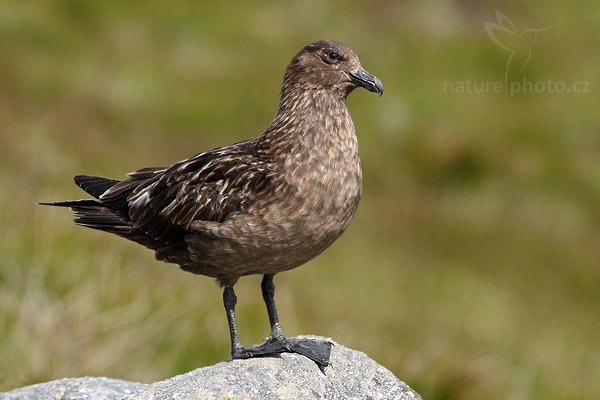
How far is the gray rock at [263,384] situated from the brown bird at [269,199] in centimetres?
12

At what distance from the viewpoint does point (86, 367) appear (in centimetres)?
756

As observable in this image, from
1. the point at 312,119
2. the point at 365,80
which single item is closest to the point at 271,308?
the point at 312,119

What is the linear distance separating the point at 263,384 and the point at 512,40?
15.3 metres

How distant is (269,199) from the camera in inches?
229

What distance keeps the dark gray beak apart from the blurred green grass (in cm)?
261

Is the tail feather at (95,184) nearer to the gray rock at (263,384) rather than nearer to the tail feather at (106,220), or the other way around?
the tail feather at (106,220)

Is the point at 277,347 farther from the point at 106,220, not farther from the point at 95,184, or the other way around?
the point at 95,184

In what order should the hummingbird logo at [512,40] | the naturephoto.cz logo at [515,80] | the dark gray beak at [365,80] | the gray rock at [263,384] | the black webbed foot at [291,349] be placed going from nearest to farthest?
the gray rock at [263,384] < the black webbed foot at [291,349] < the dark gray beak at [365,80] < the naturephoto.cz logo at [515,80] < the hummingbird logo at [512,40]

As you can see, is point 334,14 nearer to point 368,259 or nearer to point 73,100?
point 73,100

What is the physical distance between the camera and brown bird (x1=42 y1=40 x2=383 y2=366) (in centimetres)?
571

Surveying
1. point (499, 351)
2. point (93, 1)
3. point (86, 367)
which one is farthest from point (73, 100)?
point (86, 367)

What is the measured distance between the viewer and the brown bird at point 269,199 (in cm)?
571

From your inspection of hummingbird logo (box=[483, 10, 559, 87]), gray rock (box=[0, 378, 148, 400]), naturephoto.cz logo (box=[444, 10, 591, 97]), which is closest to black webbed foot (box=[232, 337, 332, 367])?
gray rock (box=[0, 378, 148, 400])

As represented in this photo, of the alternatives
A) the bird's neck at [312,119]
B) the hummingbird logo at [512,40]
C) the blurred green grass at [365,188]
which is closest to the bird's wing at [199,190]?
the bird's neck at [312,119]
